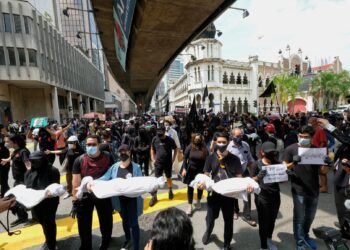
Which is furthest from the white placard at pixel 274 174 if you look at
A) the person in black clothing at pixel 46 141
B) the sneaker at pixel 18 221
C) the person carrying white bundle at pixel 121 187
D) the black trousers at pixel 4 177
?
the person in black clothing at pixel 46 141

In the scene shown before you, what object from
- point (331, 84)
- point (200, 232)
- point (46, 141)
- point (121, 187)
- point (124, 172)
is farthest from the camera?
point (331, 84)

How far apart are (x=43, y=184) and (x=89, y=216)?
0.85m

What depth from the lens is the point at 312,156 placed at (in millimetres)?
Result: 3092

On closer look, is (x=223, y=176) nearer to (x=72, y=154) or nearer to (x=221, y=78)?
(x=72, y=154)

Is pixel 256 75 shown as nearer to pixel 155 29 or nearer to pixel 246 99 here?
pixel 246 99

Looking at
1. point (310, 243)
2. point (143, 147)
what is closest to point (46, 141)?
point (143, 147)

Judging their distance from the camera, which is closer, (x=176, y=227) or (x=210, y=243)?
(x=176, y=227)

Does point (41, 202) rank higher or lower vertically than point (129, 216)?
higher

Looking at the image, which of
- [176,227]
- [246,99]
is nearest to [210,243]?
[176,227]

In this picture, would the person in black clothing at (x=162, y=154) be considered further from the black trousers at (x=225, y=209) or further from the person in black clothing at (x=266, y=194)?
the person in black clothing at (x=266, y=194)

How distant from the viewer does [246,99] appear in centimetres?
5356

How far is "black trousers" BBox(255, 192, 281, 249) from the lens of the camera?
3027 mm

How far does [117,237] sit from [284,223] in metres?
3.18

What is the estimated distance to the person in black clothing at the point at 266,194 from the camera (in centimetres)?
298
